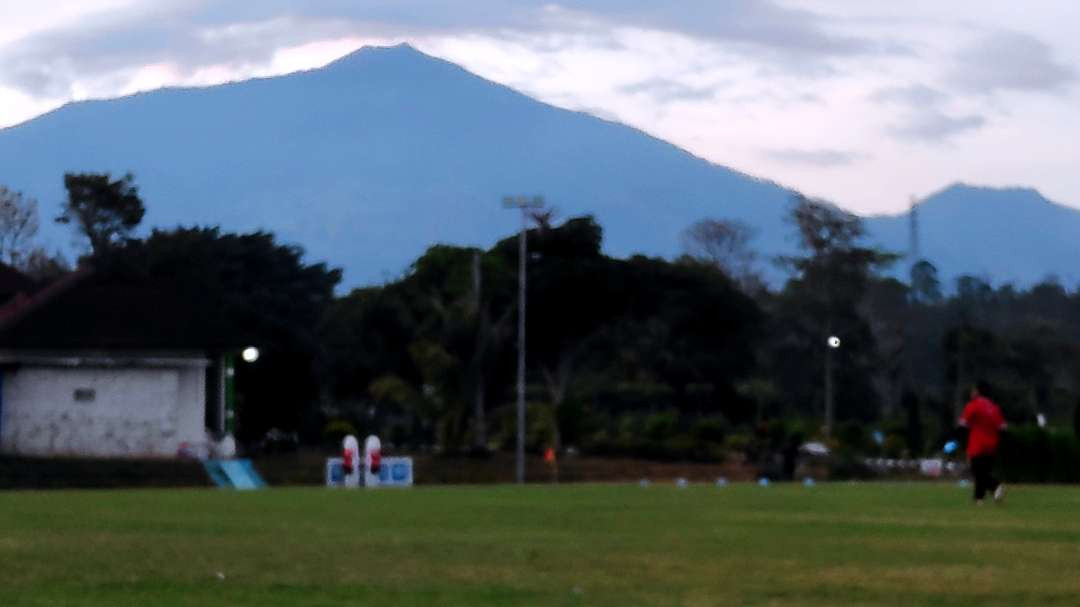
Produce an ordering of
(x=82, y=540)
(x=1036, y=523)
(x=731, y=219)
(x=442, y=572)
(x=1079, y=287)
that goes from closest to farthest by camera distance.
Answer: (x=442, y=572), (x=82, y=540), (x=1036, y=523), (x=1079, y=287), (x=731, y=219)

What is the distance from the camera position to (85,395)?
5650 centimetres

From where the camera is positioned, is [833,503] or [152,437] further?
[152,437]

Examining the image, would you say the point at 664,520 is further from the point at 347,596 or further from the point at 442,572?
the point at 347,596

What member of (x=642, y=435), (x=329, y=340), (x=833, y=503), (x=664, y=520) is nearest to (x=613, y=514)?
(x=664, y=520)

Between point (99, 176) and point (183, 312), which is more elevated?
point (99, 176)

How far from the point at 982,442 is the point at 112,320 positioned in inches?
1523

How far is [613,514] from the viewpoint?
21.4 metres

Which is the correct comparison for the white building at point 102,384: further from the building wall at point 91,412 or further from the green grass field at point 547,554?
the green grass field at point 547,554

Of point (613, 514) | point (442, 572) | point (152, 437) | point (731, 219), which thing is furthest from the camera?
point (731, 219)

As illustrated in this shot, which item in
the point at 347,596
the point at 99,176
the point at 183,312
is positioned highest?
the point at 99,176

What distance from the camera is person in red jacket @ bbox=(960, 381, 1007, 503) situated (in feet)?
80.1

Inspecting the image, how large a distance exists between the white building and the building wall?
1.1 inches

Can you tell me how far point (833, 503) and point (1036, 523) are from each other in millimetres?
5800

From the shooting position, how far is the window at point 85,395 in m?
56.4
